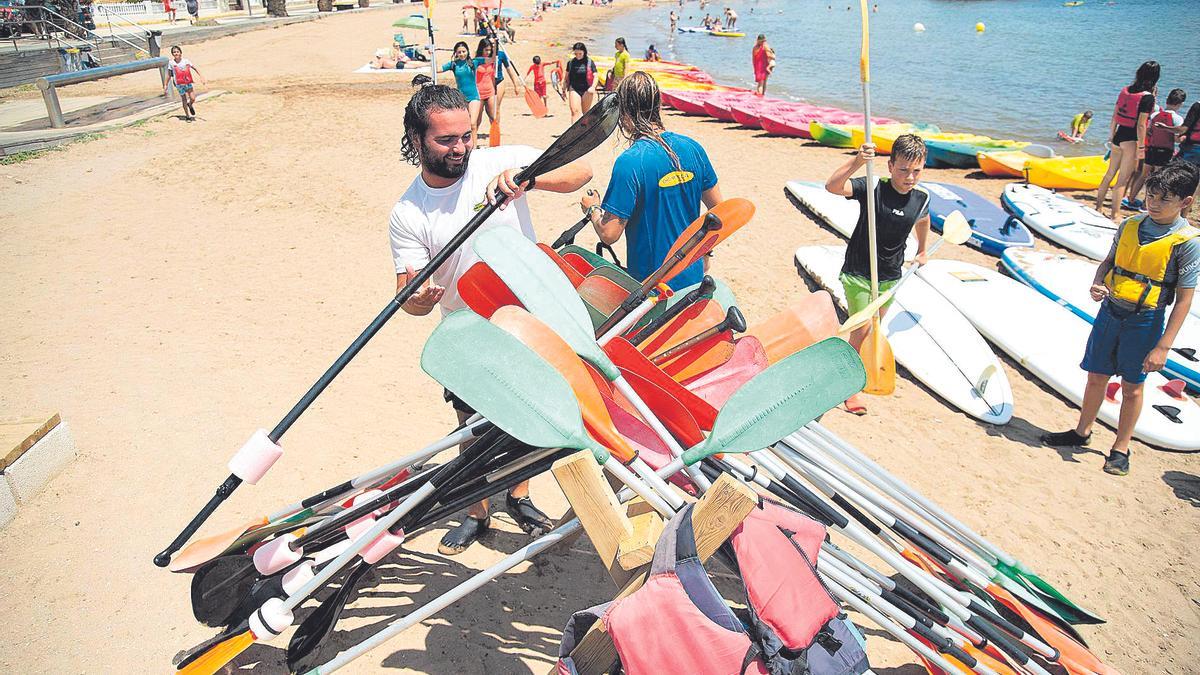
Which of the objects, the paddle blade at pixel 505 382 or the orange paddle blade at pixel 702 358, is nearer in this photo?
the paddle blade at pixel 505 382

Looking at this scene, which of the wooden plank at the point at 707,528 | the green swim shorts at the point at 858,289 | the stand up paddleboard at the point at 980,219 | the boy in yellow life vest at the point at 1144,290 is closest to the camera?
the wooden plank at the point at 707,528

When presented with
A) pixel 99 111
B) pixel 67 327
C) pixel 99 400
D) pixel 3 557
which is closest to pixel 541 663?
pixel 3 557

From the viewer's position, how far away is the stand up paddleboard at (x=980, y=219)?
693 cm

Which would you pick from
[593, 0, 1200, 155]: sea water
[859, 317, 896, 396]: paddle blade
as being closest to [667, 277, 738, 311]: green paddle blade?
[859, 317, 896, 396]: paddle blade

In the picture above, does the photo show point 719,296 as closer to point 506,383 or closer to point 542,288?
point 542,288

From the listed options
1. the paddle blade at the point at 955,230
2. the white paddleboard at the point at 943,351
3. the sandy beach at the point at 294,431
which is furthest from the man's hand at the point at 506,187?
the white paddleboard at the point at 943,351

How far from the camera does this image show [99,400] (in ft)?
13.1

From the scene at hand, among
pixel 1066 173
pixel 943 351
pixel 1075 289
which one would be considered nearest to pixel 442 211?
pixel 943 351

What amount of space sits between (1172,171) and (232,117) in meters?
12.9

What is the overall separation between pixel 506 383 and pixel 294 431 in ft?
8.80

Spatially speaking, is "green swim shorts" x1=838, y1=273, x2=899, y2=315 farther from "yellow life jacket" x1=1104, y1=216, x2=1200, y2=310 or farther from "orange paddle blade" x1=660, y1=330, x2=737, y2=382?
"orange paddle blade" x1=660, y1=330, x2=737, y2=382

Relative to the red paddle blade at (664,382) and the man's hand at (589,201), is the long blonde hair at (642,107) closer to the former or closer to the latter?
the man's hand at (589,201)

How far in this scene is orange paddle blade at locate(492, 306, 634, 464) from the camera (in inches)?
67.4

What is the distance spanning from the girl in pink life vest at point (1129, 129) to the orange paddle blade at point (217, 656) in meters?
8.87
